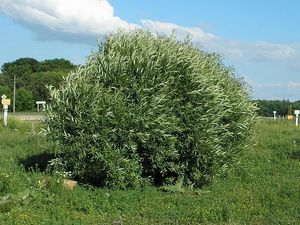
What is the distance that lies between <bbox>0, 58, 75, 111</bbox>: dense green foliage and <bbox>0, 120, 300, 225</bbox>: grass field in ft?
203

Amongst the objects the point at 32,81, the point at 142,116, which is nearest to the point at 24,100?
the point at 32,81

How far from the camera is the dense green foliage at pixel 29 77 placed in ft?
282

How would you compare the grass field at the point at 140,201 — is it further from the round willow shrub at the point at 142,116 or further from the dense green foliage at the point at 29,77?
the dense green foliage at the point at 29,77

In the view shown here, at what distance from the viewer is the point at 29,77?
335 ft

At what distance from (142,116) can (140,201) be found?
7.10 feet

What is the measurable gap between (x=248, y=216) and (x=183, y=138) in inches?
136

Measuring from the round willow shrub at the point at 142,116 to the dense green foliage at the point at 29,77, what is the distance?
6209 cm

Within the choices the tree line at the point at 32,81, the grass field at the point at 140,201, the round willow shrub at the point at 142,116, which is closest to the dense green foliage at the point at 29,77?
the tree line at the point at 32,81

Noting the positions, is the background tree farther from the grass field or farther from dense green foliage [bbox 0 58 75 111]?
the grass field

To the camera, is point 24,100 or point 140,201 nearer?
point 140,201

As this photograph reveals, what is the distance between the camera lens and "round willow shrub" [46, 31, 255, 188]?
12.9m

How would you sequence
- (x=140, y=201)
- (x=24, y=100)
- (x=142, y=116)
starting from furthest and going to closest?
(x=24, y=100) → (x=142, y=116) → (x=140, y=201)

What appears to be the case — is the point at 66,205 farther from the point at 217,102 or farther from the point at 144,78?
the point at 217,102

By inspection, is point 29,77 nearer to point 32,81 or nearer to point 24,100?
point 32,81
